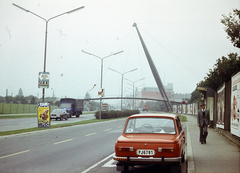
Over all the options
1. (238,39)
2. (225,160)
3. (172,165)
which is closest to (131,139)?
(172,165)

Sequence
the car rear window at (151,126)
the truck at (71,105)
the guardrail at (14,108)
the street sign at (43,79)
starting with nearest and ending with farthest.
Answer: the car rear window at (151,126) → the street sign at (43,79) → the truck at (71,105) → the guardrail at (14,108)

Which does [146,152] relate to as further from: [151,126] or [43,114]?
[43,114]

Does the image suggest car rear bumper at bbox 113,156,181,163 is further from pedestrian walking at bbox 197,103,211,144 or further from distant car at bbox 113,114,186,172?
pedestrian walking at bbox 197,103,211,144

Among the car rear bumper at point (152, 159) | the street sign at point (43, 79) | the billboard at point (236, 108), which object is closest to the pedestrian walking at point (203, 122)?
the billboard at point (236, 108)

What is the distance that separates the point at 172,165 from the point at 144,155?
→ 68 centimetres

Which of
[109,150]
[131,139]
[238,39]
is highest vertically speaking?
[238,39]

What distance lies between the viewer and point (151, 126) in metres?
7.78

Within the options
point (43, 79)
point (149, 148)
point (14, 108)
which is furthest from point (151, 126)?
point (14, 108)

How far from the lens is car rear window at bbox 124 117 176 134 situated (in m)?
7.68

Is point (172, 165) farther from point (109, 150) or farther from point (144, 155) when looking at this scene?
point (109, 150)

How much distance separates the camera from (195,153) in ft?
35.4

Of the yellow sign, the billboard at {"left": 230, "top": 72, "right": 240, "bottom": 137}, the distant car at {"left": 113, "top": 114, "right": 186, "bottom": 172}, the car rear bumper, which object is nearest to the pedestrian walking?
the billboard at {"left": 230, "top": 72, "right": 240, "bottom": 137}

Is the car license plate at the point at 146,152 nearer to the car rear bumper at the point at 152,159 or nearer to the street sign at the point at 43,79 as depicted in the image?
the car rear bumper at the point at 152,159

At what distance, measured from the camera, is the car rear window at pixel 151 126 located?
7.68m
